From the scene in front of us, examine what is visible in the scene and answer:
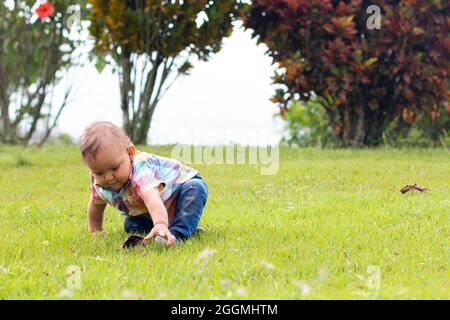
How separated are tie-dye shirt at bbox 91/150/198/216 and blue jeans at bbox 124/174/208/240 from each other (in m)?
0.06

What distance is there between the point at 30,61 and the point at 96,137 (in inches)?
348

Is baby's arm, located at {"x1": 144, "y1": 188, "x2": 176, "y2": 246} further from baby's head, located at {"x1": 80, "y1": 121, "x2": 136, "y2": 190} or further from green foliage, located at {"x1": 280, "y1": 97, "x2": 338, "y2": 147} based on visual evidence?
green foliage, located at {"x1": 280, "y1": 97, "x2": 338, "y2": 147}

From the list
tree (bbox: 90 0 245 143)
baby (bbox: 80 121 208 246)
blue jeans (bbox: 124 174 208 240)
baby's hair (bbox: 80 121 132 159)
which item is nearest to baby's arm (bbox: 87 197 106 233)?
baby (bbox: 80 121 208 246)

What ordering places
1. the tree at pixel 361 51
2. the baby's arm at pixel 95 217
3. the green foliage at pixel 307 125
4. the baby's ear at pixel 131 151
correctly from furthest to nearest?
the green foliage at pixel 307 125 → the tree at pixel 361 51 → the baby's arm at pixel 95 217 → the baby's ear at pixel 131 151

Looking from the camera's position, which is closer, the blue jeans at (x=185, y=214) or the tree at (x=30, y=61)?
the blue jeans at (x=185, y=214)

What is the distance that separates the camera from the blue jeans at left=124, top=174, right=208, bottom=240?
461cm

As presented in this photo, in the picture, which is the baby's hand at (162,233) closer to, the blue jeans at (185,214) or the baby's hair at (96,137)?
the blue jeans at (185,214)

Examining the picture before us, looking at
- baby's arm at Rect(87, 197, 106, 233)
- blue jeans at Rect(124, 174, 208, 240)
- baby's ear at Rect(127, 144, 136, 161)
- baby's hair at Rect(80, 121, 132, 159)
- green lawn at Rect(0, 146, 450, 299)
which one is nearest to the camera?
green lawn at Rect(0, 146, 450, 299)

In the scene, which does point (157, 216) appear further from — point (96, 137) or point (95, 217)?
point (95, 217)

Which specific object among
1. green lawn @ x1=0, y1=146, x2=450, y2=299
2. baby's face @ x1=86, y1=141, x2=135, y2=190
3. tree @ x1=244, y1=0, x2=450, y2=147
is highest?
tree @ x1=244, y1=0, x2=450, y2=147

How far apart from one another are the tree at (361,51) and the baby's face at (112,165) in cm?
554

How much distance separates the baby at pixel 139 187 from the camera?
4.29 meters

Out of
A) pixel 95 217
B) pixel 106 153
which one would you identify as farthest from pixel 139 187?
pixel 95 217

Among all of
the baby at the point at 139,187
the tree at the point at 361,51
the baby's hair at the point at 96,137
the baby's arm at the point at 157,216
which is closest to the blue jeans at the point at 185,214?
the baby at the point at 139,187
